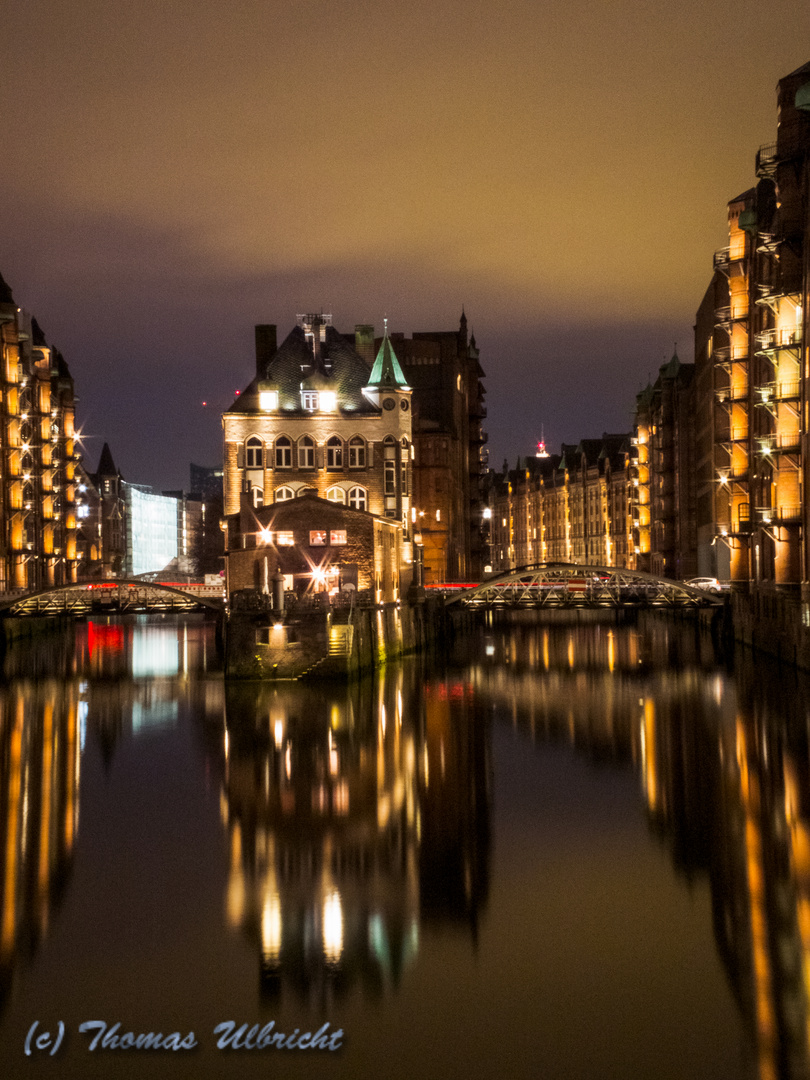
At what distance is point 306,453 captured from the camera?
64.8 meters

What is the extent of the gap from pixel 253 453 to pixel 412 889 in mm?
45904

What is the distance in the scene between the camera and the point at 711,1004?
15672 millimetres

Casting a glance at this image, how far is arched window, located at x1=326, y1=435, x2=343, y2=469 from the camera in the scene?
213ft

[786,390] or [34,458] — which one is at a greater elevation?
[34,458]

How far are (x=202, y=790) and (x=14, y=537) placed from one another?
1956 inches

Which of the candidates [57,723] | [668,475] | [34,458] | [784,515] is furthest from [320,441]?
[668,475]

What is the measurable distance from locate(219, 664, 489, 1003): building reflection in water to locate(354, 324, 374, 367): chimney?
113 ft

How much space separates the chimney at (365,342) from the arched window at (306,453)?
10866mm

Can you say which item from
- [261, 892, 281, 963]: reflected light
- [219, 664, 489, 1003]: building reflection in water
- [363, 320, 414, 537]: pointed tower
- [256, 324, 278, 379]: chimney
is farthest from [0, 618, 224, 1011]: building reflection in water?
[256, 324, 278, 379]: chimney

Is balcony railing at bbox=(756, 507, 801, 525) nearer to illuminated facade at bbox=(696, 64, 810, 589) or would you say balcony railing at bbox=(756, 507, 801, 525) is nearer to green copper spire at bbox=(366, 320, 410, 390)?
illuminated facade at bbox=(696, 64, 810, 589)

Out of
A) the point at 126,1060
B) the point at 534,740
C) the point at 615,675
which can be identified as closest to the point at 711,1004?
the point at 126,1060

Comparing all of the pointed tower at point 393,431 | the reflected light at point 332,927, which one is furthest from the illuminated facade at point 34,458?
the reflected light at point 332,927

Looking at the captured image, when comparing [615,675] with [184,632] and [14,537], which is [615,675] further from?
[184,632]

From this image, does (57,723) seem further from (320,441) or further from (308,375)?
(308,375)
